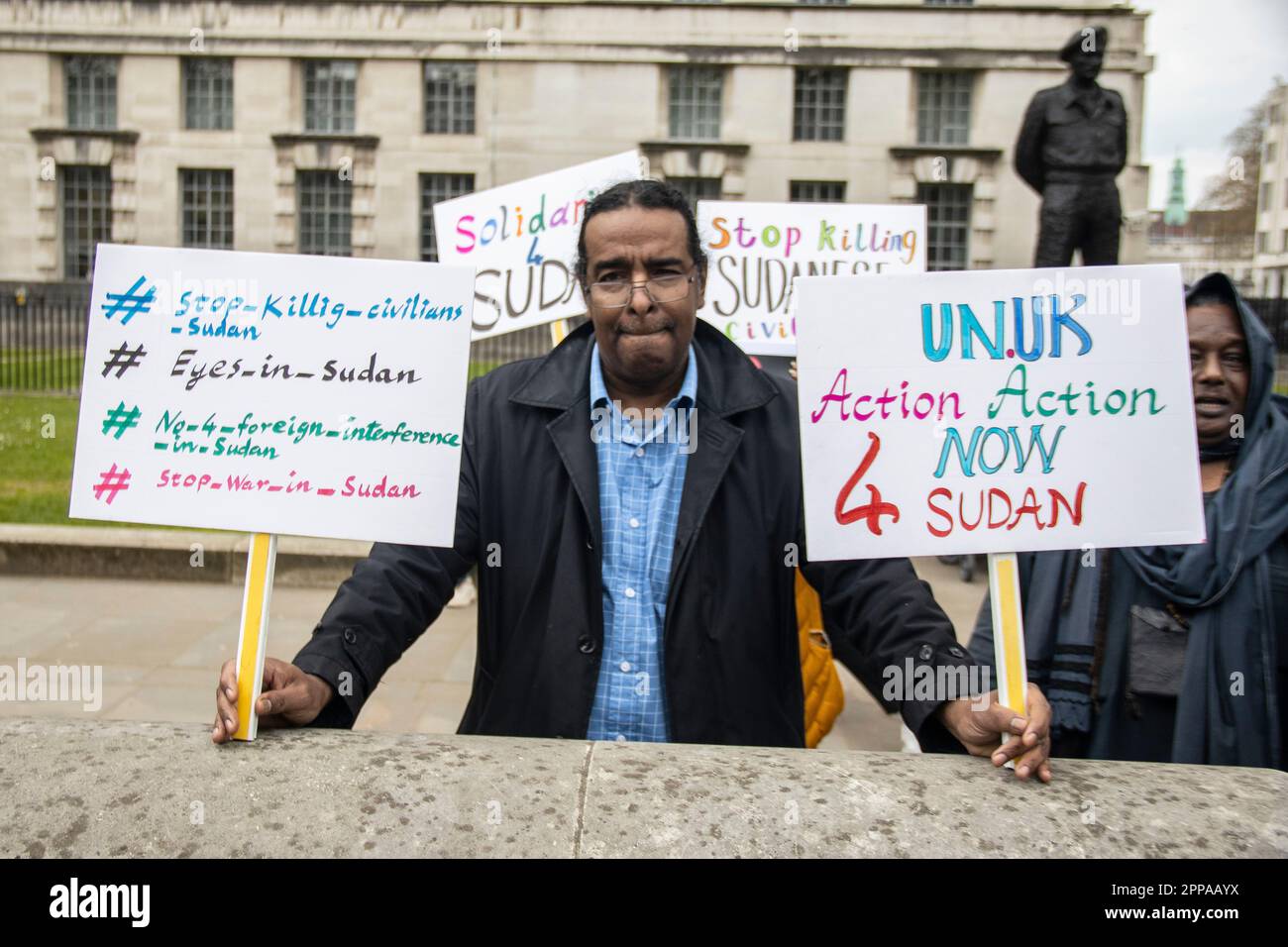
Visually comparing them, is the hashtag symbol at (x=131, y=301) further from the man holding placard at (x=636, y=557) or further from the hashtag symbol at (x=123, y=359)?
the man holding placard at (x=636, y=557)

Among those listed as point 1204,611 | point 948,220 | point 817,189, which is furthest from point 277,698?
point 948,220

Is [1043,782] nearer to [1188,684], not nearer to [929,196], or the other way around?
[1188,684]

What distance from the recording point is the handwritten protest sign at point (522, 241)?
5219 mm

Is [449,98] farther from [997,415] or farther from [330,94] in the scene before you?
[997,415]

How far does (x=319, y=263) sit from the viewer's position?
1924mm

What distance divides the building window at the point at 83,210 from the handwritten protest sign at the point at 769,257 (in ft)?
82.3

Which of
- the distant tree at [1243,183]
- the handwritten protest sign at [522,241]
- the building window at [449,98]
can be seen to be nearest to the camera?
the handwritten protest sign at [522,241]

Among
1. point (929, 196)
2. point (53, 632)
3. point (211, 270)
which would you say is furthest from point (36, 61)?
point (211, 270)

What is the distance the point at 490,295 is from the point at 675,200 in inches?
121

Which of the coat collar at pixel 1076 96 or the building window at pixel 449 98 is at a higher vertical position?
the building window at pixel 449 98

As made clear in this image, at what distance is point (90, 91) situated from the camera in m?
25.7

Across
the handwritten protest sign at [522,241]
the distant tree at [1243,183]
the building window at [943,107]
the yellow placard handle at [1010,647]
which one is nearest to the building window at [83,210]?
the building window at [943,107]

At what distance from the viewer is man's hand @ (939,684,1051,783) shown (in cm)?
166

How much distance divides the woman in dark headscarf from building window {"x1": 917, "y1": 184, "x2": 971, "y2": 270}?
2433cm
